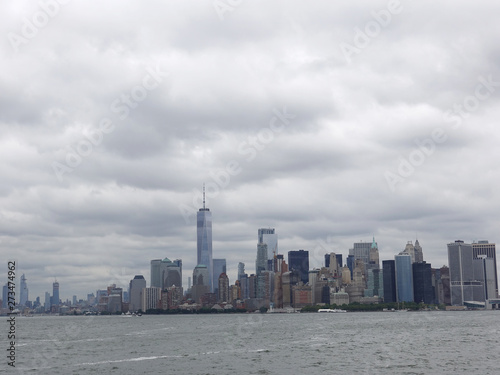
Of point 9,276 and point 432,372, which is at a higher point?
point 9,276

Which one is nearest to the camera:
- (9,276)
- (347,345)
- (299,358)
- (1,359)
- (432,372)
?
(9,276)

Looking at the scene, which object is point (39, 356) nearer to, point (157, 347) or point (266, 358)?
point (157, 347)

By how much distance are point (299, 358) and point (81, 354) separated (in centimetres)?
4044

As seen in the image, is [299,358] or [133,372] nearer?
[133,372]

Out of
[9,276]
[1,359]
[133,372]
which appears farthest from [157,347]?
[9,276]

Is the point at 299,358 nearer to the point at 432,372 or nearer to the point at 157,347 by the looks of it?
the point at 432,372

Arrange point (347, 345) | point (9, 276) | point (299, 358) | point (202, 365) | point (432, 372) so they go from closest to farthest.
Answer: point (9, 276) → point (432, 372) → point (202, 365) → point (299, 358) → point (347, 345)

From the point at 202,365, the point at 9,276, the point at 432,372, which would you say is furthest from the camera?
the point at 202,365

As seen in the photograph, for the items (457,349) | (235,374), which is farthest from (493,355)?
(235,374)

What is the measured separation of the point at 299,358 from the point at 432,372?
24653 millimetres

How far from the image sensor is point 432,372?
8212 cm

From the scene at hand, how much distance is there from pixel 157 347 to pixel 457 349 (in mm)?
57621

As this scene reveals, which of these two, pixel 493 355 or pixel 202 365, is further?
pixel 493 355

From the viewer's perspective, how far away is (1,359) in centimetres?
10781
